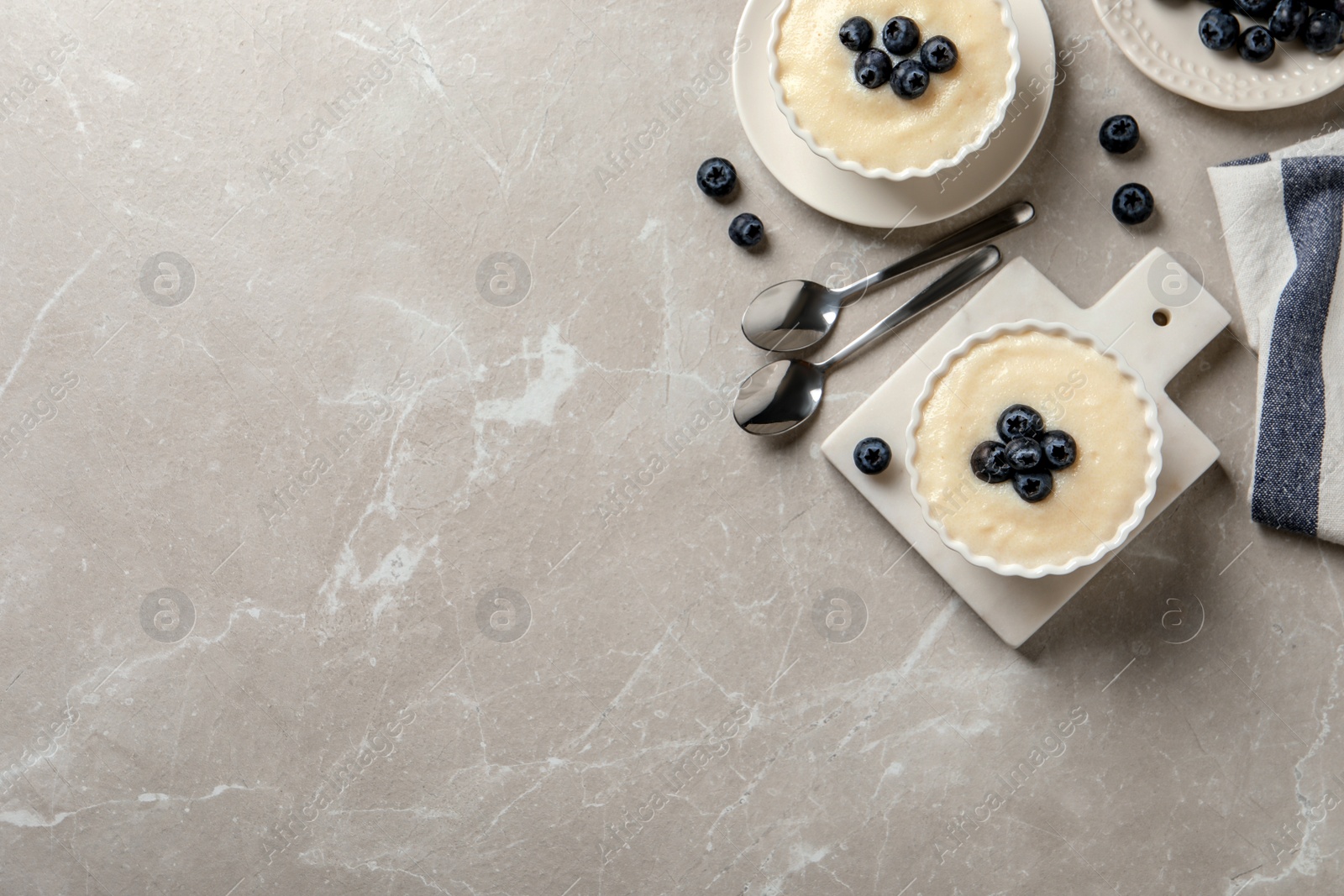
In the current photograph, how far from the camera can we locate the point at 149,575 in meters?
1.97

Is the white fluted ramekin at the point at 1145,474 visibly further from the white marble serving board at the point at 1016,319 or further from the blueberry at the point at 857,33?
the blueberry at the point at 857,33

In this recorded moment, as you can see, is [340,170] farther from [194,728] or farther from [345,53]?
[194,728]

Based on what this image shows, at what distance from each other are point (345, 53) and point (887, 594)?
164 cm

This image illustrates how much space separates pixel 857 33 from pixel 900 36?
0.26ft

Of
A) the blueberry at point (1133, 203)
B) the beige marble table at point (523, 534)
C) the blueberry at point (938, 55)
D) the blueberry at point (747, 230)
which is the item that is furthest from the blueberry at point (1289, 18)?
the blueberry at point (747, 230)

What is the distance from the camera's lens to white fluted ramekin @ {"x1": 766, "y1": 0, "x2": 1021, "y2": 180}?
163cm

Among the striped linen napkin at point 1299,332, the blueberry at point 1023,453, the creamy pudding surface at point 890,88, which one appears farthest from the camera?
the striped linen napkin at point 1299,332

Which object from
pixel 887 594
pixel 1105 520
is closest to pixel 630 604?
pixel 887 594

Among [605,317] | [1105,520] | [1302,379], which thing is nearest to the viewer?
[1105,520]

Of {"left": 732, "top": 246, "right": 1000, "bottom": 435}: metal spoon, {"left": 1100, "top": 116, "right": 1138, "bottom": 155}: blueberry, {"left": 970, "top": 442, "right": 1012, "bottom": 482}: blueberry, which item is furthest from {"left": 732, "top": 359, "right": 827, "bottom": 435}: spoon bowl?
{"left": 1100, "top": 116, "right": 1138, "bottom": 155}: blueberry

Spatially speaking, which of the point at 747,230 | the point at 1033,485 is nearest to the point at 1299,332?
the point at 1033,485

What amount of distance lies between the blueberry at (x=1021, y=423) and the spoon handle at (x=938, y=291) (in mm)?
324

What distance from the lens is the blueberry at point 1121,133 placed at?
5.85 feet

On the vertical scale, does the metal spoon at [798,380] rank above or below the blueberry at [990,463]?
above
